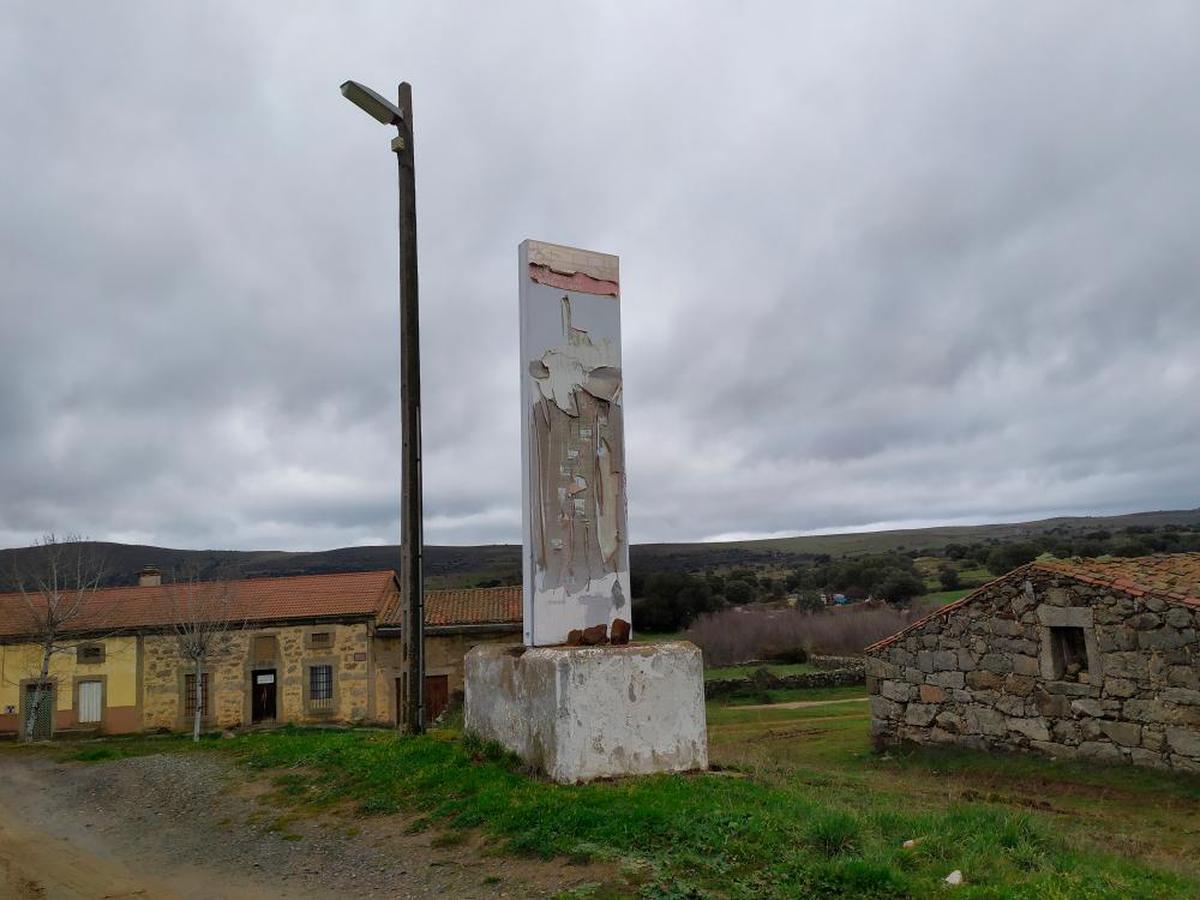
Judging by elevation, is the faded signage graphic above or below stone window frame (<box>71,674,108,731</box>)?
above

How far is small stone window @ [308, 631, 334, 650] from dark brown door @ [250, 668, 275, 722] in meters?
1.65

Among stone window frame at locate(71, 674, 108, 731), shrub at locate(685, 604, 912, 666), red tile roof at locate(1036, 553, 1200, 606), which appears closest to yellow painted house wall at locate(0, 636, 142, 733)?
stone window frame at locate(71, 674, 108, 731)

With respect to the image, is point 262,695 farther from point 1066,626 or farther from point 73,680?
point 1066,626

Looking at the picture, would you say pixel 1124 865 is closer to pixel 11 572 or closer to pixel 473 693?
pixel 473 693

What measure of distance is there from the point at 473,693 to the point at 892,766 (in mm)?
8547

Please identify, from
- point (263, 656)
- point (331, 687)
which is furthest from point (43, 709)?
point (331, 687)

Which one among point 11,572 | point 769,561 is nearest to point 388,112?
point 11,572

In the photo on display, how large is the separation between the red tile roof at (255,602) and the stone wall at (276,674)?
0.62 meters

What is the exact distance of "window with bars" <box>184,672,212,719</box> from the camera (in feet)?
93.6

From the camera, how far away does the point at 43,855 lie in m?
5.96

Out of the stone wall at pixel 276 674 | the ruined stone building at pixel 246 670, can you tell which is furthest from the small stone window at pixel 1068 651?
the stone wall at pixel 276 674

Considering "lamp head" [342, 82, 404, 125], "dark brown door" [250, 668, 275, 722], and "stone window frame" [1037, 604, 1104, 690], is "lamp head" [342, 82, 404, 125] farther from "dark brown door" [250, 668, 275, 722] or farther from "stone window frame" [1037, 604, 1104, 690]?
"dark brown door" [250, 668, 275, 722]

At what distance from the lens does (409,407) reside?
9.62 metres

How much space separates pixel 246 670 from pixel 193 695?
207cm
